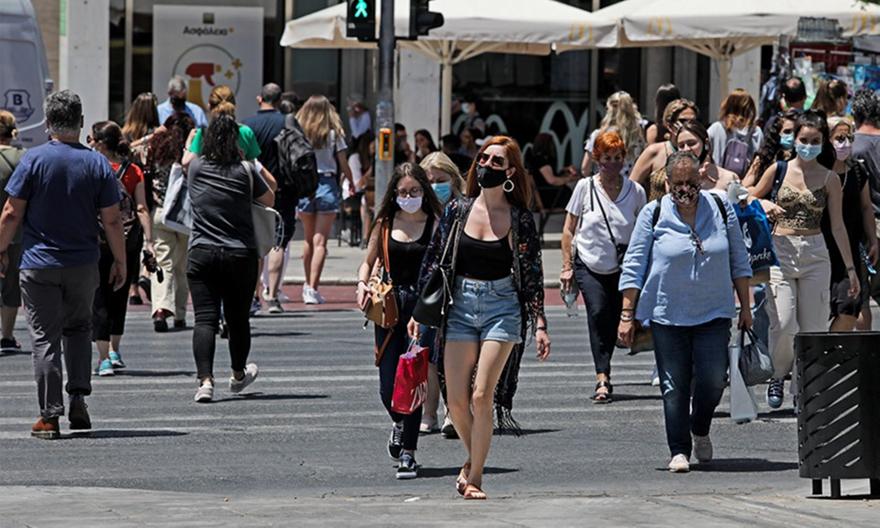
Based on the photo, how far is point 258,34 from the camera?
93.8 ft

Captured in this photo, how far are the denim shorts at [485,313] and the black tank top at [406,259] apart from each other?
1.22 m

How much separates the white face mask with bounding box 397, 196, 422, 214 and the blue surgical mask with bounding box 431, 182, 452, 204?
2.45ft

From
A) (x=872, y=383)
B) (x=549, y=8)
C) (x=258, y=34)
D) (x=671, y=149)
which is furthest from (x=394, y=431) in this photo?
(x=258, y=34)

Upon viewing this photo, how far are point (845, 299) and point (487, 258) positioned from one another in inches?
162

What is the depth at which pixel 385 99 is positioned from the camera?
21906 millimetres

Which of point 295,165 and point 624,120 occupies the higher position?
point 624,120

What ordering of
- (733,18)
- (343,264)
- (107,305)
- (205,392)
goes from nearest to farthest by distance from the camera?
(205,392) < (107,305) < (343,264) < (733,18)

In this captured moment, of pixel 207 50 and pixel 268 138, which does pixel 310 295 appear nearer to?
pixel 268 138

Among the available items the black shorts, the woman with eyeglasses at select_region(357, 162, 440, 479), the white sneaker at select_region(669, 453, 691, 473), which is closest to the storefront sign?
the black shorts

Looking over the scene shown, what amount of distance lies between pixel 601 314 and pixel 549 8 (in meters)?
12.3

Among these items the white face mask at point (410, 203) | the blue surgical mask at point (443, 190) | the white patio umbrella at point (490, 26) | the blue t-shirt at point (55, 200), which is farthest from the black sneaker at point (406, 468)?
the white patio umbrella at point (490, 26)

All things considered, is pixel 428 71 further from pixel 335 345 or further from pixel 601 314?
pixel 601 314

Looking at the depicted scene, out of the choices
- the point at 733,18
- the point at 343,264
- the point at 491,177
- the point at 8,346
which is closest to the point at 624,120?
the point at 8,346

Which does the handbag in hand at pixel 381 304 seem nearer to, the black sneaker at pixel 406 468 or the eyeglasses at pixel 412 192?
the eyeglasses at pixel 412 192
